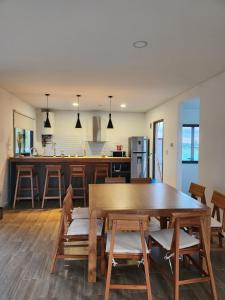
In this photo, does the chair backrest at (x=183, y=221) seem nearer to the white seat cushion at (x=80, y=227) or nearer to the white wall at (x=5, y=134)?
the white seat cushion at (x=80, y=227)

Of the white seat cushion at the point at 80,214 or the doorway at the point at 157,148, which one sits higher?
the doorway at the point at 157,148

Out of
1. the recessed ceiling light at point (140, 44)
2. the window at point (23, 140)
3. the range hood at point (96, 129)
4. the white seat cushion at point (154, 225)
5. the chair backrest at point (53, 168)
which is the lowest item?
the white seat cushion at point (154, 225)

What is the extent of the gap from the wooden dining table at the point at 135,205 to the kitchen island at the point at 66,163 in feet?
9.01

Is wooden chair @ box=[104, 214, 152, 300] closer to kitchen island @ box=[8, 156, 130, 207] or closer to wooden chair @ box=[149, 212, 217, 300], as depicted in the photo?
wooden chair @ box=[149, 212, 217, 300]

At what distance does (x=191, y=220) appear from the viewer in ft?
7.20

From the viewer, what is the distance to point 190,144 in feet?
22.9

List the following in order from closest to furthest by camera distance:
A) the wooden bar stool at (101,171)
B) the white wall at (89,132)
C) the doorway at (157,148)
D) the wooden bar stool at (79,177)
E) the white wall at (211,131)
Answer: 1. the white wall at (211,131)
2. the wooden bar stool at (79,177)
3. the wooden bar stool at (101,171)
4. the doorway at (157,148)
5. the white wall at (89,132)

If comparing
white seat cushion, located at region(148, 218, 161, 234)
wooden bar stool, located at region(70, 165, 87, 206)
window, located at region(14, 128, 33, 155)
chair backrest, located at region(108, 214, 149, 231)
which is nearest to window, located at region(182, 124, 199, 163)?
wooden bar stool, located at region(70, 165, 87, 206)

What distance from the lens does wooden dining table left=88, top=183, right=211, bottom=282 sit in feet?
7.85

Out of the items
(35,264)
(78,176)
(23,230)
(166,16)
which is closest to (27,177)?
(78,176)

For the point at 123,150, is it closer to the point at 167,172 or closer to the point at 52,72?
the point at 167,172

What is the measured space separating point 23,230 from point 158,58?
3241mm

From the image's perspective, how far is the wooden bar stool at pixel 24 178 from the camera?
548 centimetres

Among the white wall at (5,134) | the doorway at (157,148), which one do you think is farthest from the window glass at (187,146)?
the white wall at (5,134)
